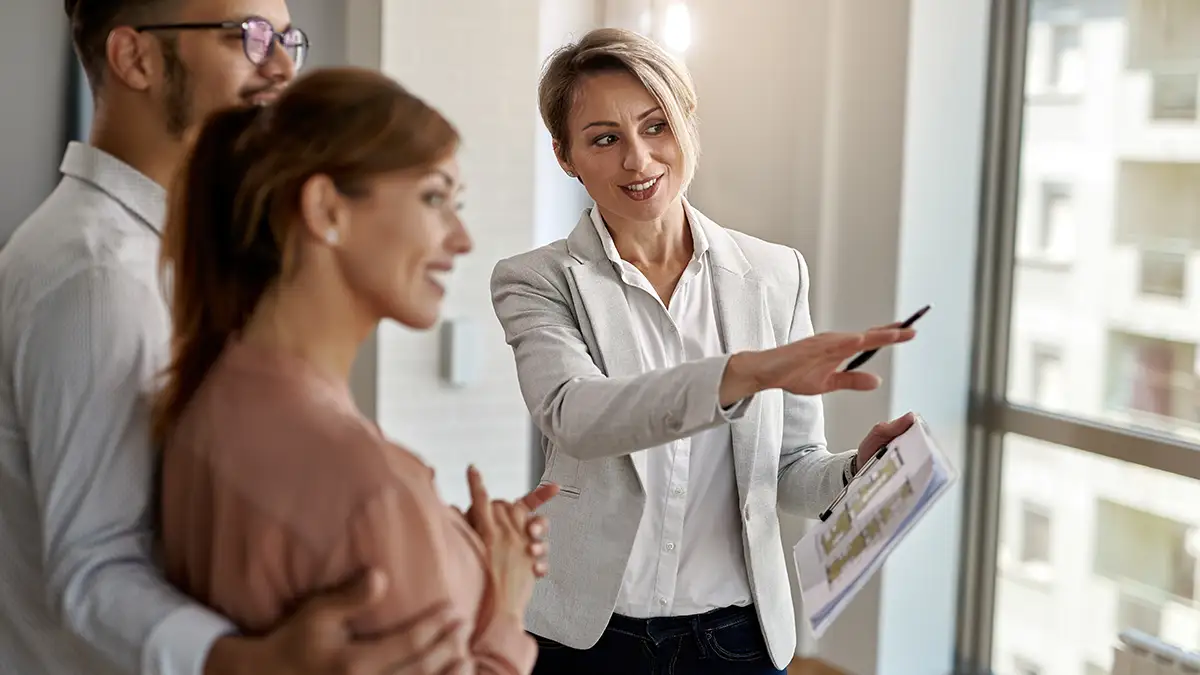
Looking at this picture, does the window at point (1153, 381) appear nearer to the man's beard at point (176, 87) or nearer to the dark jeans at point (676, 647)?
the dark jeans at point (676, 647)

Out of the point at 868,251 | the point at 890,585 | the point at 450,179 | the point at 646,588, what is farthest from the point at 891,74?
the point at 450,179

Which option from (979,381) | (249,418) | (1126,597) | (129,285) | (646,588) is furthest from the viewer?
(979,381)

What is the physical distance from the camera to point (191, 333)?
2.98ft

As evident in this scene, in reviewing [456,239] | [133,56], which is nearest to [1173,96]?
[456,239]

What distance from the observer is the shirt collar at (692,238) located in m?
1.51

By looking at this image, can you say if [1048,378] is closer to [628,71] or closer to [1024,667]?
[1024,667]

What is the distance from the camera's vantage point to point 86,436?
922 mm

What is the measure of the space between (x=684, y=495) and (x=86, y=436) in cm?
79

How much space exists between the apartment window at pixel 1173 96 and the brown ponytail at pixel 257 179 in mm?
2320

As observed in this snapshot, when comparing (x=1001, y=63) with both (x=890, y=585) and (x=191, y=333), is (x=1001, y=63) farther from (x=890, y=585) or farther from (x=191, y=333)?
(x=191, y=333)

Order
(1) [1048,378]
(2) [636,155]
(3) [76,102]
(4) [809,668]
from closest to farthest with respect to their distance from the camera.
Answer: (2) [636,155] → (3) [76,102] → (1) [1048,378] → (4) [809,668]

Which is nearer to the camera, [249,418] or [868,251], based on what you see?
[249,418]

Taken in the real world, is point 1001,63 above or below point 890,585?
above

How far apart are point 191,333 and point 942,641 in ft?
9.00
